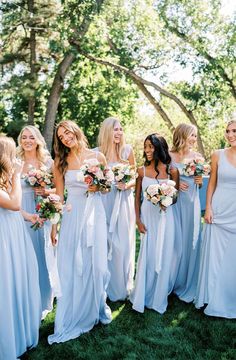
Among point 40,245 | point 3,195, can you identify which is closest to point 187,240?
point 40,245

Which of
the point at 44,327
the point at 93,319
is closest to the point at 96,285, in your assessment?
the point at 93,319

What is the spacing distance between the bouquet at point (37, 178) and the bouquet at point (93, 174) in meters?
0.77

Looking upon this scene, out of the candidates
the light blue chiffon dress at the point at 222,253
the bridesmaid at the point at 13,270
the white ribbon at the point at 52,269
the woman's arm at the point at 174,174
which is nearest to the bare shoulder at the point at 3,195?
the bridesmaid at the point at 13,270

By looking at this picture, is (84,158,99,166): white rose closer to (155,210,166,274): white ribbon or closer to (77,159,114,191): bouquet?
(77,159,114,191): bouquet

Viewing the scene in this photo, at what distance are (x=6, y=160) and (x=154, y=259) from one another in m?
2.75

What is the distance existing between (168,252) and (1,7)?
44.4 ft

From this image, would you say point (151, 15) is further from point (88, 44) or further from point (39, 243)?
point (39, 243)

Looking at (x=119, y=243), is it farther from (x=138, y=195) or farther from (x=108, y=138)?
(x=108, y=138)

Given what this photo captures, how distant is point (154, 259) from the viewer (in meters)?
6.15

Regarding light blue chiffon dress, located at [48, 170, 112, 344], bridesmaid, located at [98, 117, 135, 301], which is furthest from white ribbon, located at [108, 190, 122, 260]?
light blue chiffon dress, located at [48, 170, 112, 344]

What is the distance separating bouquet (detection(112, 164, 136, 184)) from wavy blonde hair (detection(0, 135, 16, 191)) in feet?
6.43

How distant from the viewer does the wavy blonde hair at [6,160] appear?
14.5 feet

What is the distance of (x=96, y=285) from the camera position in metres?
5.41

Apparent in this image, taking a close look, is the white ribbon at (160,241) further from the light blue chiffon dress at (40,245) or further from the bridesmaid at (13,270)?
the bridesmaid at (13,270)
